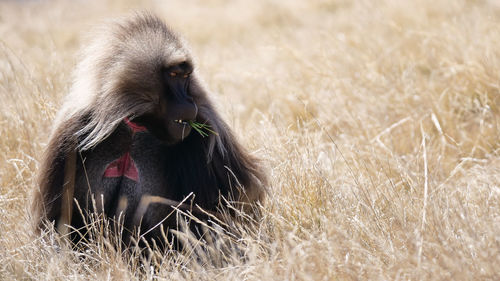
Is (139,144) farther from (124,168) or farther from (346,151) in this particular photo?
(346,151)

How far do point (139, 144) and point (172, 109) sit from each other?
0.98ft

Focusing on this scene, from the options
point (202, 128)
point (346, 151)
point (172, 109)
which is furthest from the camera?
point (346, 151)

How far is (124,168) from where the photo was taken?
2.58m

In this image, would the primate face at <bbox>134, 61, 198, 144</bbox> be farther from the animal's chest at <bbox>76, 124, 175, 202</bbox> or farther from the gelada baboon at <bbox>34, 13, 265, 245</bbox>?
the animal's chest at <bbox>76, 124, 175, 202</bbox>

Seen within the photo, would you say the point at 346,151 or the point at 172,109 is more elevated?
the point at 172,109

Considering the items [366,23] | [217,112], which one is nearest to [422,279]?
[217,112]

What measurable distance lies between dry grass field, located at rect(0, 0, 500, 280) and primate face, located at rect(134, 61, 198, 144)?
46 centimetres

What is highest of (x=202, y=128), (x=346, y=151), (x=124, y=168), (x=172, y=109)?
(x=172, y=109)

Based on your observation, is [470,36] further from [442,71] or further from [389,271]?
[389,271]

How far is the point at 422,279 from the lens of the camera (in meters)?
1.94

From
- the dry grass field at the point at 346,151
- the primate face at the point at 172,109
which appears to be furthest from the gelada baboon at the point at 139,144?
the dry grass field at the point at 346,151

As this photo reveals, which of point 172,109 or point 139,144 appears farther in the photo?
point 139,144

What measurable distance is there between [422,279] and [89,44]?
1721 millimetres

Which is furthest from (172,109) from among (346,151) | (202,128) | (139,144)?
(346,151)
